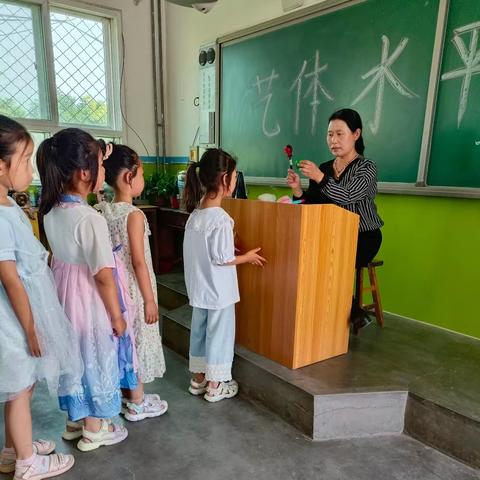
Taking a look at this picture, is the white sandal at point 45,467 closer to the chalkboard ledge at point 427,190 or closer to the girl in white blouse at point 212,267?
the girl in white blouse at point 212,267

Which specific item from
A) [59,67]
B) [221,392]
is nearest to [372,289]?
[221,392]

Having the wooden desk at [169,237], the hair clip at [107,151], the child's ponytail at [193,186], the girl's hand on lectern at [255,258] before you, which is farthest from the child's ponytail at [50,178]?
the wooden desk at [169,237]

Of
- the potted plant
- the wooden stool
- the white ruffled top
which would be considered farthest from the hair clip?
the potted plant

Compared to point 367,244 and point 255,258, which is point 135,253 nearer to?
point 255,258

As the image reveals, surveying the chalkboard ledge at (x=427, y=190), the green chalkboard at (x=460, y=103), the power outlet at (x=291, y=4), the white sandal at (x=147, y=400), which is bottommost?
the white sandal at (x=147, y=400)

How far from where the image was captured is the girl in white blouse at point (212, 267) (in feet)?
5.92

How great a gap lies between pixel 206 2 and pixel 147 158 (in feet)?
6.01

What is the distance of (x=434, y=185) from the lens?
2287 millimetres

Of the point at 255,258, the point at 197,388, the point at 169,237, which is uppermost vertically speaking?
the point at 255,258

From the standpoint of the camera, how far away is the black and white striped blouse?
6.63 ft

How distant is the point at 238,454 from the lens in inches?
64.1

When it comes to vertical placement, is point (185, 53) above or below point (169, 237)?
above

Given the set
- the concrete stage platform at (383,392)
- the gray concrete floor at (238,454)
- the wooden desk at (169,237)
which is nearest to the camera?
the gray concrete floor at (238,454)

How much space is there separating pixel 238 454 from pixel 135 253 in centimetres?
94
